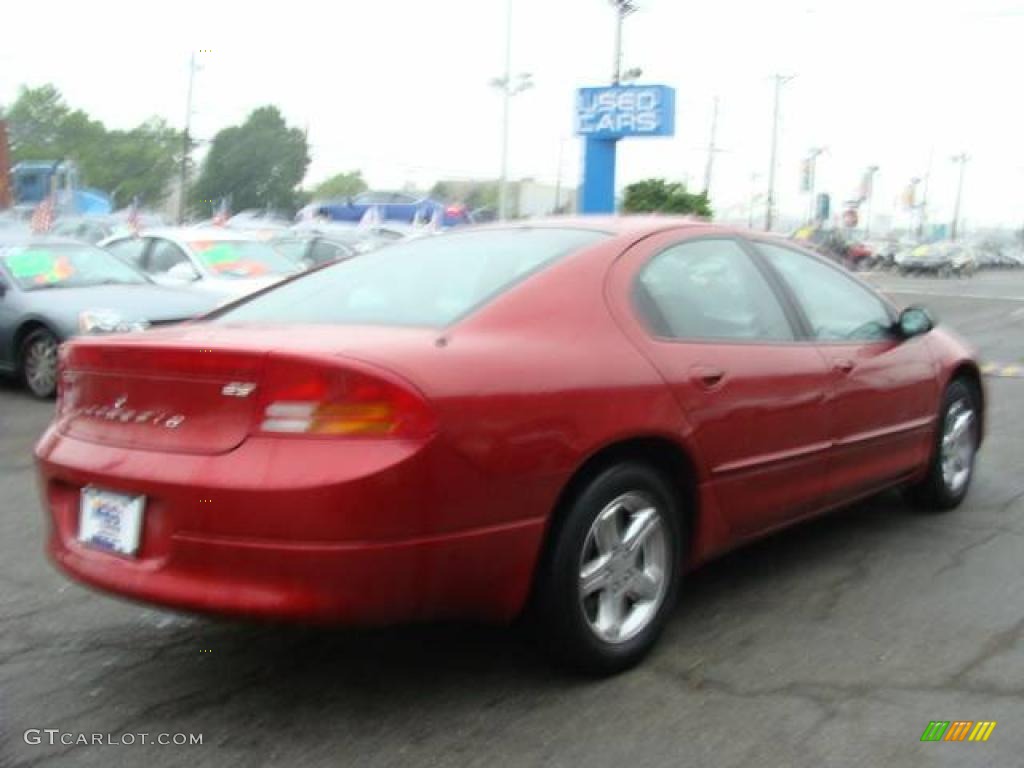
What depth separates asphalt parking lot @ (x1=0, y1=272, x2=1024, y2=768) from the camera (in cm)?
305

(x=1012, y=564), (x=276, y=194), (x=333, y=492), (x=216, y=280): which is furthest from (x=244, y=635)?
(x=276, y=194)

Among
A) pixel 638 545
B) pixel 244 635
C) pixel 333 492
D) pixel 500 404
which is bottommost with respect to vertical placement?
pixel 244 635

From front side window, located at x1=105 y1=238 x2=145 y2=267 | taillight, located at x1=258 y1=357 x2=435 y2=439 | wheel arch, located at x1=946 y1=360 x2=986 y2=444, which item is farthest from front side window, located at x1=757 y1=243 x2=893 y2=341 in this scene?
front side window, located at x1=105 y1=238 x2=145 y2=267

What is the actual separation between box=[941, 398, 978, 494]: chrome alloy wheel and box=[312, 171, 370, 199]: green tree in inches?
4405

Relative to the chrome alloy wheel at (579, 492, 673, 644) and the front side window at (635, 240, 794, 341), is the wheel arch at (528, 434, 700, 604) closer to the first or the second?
the chrome alloy wheel at (579, 492, 673, 644)

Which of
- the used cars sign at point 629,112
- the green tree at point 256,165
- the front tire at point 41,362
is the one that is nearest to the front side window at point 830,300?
the front tire at point 41,362

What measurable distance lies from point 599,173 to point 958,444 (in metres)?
16.9

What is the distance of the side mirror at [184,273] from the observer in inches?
431

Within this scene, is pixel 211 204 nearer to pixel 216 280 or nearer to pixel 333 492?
pixel 216 280

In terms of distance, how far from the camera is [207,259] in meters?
11.4

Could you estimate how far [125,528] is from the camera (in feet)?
10.4

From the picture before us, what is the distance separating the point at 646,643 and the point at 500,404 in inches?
40.4

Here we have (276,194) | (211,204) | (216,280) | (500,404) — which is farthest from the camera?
(276,194)

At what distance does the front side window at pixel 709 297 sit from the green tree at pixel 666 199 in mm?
14967
